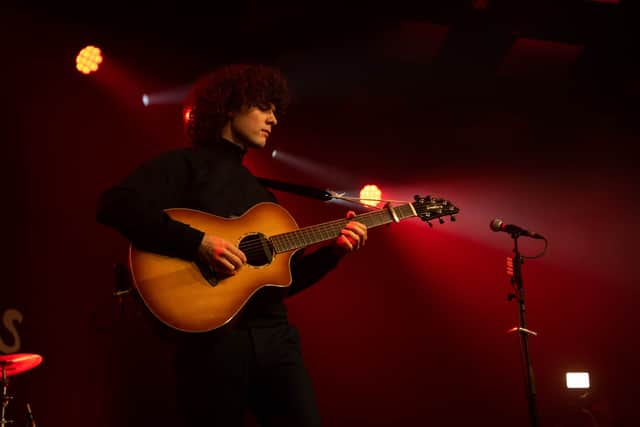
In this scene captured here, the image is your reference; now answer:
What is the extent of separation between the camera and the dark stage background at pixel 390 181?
13.3 ft

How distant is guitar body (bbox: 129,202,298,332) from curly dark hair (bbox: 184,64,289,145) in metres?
0.62

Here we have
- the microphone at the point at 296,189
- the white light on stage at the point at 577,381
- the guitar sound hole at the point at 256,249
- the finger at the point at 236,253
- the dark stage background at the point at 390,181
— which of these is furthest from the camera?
the white light on stage at the point at 577,381

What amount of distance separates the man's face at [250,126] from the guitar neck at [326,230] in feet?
1.69

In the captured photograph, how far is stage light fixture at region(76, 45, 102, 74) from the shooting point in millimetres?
4441

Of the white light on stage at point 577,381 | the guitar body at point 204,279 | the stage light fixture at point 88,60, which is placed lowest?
the white light on stage at point 577,381

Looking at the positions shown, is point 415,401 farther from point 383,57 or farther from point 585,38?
point 585,38

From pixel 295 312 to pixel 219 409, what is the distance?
2.69 metres

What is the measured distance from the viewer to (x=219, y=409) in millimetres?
2070

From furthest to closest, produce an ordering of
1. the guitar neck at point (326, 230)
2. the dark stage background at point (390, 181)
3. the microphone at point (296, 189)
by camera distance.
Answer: the dark stage background at point (390, 181) < the microphone at point (296, 189) < the guitar neck at point (326, 230)

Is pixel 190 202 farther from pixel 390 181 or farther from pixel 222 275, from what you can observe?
pixel 390 181

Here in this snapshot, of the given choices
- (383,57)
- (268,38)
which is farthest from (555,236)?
(268,38)

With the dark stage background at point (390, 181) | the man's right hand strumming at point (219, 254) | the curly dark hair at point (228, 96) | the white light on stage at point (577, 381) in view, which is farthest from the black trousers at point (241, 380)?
the white light on stage at point (577, 381)

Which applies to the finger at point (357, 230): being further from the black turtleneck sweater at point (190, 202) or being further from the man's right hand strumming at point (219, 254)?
the man's right hand strumming at point (219, 254)

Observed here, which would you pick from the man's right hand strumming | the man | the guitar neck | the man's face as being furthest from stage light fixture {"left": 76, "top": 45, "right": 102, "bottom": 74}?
the man's right hand strumming
